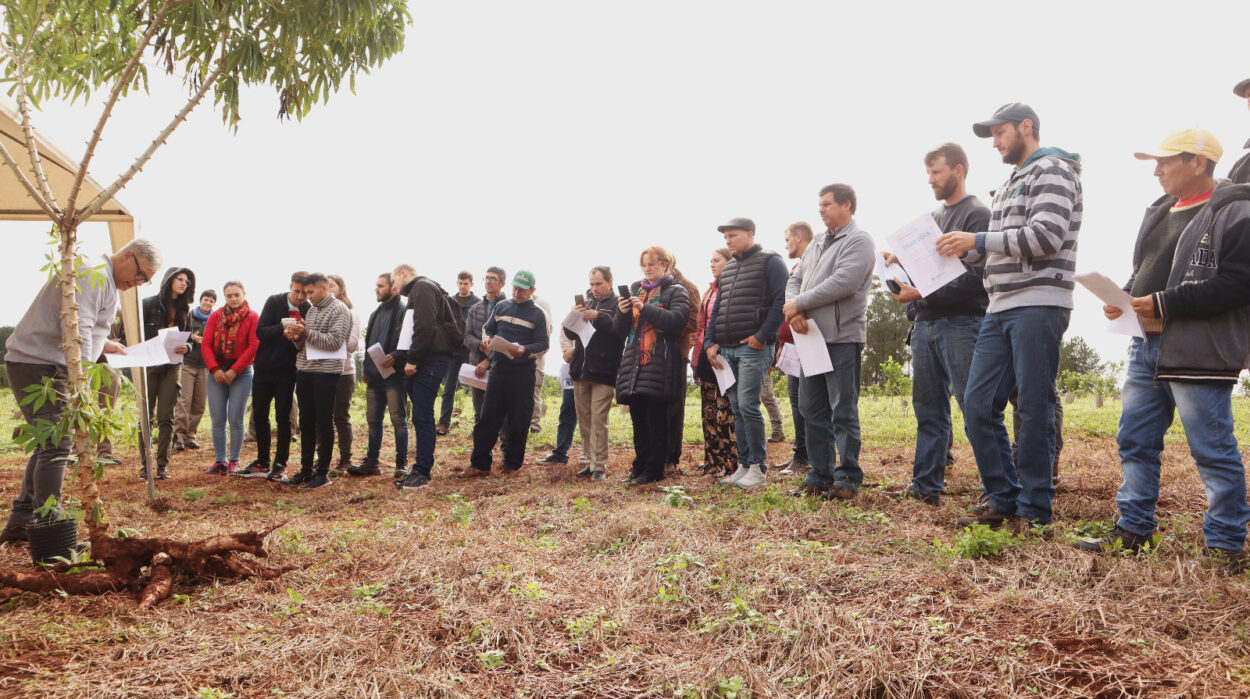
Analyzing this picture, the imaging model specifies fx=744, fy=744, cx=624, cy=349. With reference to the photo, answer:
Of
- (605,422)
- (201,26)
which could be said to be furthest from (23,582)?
(605,422)

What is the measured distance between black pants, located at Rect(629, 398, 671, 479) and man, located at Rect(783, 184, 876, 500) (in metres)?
1.40

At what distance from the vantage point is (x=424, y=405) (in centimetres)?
673

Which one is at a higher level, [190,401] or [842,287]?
[842,287]

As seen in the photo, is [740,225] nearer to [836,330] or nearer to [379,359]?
[836,330]

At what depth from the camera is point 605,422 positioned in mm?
6855

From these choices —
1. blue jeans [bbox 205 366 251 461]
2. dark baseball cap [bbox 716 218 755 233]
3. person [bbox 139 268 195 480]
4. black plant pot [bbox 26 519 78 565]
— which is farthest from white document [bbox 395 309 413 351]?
black plant pot [bbox 26 519 78 565]

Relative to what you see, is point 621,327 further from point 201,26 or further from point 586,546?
point 201,26

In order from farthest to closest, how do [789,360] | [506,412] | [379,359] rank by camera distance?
1. [506,412]
2. [379,359]
3. [789,360]

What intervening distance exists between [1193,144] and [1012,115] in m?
0.87

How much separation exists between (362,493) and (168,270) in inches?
135

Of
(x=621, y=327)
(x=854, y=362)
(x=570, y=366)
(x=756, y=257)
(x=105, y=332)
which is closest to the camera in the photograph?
(x=105, y=332)

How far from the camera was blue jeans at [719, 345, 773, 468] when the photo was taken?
18.7 ft

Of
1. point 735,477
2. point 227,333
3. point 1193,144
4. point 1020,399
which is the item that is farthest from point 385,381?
point 1193,144

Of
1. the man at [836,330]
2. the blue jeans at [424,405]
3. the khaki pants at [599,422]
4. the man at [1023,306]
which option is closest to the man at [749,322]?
the man at [836,330]
